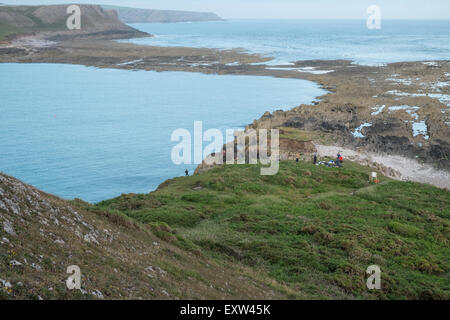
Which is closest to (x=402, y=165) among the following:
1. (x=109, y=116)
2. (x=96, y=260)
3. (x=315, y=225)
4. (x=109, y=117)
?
(x=315, y=225)

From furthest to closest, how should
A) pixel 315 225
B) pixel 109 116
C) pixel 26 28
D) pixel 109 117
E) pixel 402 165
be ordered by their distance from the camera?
pixel 26 28 < pixel 109 116 < pixel 109 117 < pixel 402 165 < pixel 315 225

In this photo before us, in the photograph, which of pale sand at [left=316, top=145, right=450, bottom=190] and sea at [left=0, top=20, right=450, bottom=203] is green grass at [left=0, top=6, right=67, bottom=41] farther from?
pale sand at [left=316, top=145, right=450, bottom=190]

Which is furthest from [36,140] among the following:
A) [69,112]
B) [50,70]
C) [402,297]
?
[50,70]

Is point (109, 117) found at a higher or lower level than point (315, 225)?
higher

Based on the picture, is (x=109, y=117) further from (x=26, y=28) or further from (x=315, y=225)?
(x=26, y=28)

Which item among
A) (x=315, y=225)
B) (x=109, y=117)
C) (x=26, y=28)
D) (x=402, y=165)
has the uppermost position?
(x=26, y=28)

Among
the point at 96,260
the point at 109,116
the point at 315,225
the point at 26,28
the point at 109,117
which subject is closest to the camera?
the point at 96,260
